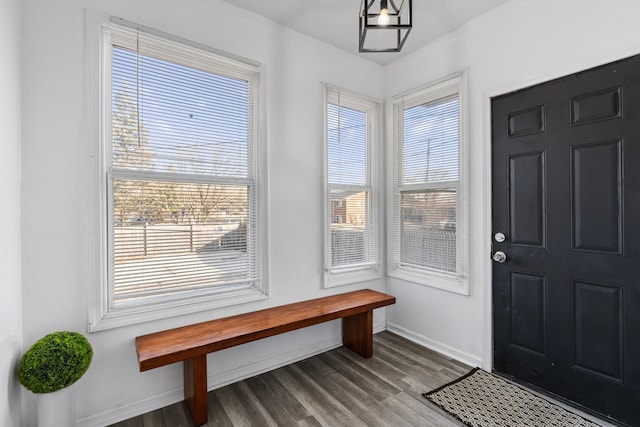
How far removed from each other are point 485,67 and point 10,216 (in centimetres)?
324

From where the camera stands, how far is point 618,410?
1844 millimetres

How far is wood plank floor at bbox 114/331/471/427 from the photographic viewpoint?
191 cm

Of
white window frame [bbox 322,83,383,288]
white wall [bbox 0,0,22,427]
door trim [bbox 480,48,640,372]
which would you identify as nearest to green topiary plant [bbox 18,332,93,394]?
white wall [bbox 0,0,22,427]

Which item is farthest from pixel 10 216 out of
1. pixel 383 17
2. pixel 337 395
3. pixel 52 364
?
pixel 337 395

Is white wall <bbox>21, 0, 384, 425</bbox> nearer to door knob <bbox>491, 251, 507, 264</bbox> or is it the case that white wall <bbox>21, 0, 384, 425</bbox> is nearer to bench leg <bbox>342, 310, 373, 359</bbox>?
bench leg <bbox>342, 310, 373, 359</bbox>

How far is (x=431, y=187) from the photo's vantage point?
2.87m

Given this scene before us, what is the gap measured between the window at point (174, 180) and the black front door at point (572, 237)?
1.94 m

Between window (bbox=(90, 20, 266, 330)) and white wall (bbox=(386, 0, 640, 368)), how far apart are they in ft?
5.17

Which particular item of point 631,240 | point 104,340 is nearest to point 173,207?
point 104,340

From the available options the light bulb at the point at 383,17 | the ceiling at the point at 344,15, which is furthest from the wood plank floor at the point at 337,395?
the ceiling at the point at 344,15

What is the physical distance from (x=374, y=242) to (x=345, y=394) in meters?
1.51

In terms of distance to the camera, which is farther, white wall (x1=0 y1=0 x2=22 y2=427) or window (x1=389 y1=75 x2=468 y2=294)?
window (x1=389 y1=75 x2=468 y2=294)

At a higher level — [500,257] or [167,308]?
[500,257]

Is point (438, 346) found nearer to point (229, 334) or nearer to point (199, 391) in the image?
point (229, 334)
